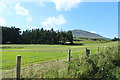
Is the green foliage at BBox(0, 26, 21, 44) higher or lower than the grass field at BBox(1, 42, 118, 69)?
higher

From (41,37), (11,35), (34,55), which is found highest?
(11,35)

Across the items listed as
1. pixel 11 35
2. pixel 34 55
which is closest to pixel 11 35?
pixel 11 35

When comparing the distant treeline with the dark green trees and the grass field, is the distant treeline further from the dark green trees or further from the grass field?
the grass field

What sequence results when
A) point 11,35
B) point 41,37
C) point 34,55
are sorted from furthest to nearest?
point 41,37 < point 11,35 < point 34,55

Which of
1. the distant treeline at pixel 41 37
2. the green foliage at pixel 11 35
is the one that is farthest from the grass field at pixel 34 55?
the distant treeline at pixel 41 37

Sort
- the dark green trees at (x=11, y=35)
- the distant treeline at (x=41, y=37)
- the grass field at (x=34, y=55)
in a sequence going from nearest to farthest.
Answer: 1. the grass field at (x=34, y=55)
2. the dark green trees at (x=11, y=35)
3. the distant treeline at (x=41, y=37)

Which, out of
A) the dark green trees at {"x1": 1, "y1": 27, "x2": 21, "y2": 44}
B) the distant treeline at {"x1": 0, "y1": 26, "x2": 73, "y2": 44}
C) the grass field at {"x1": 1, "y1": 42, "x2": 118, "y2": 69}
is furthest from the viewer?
the distant treeline at {"x1": 0, "y1": 26, "x2": 73, "y2": 44}

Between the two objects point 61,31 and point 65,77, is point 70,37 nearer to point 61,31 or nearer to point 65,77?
point 61,31

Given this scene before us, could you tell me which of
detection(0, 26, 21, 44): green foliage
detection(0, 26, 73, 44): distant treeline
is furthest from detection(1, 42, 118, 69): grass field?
detection(0, 26, 73, 44): distant treeline

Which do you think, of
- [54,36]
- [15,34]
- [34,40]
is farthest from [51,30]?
[15,34]

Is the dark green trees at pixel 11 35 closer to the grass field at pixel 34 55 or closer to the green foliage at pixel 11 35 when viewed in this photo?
the green foliage at pixel 11 35

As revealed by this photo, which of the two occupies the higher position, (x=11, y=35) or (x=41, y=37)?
(x=11, y=35)

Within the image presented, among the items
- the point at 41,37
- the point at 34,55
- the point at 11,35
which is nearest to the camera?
the point at 34,55

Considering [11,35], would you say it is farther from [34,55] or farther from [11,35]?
[34,55]
